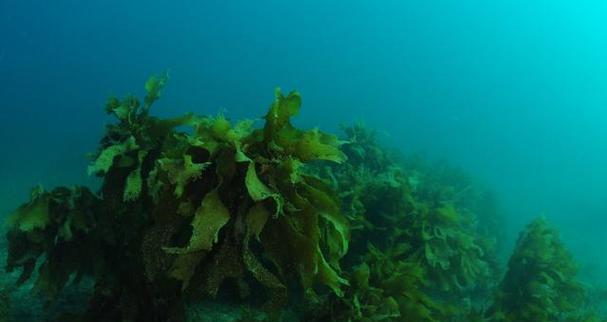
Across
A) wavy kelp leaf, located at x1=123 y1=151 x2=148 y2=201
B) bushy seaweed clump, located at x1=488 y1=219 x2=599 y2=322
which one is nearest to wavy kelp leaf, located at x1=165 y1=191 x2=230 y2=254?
wavy kelp leaf, located at x1=123 y1=151 x2=148 y2=201

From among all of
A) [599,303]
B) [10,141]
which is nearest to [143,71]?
[10,141]

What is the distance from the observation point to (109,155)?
9.28 ft

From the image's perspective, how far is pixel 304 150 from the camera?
8.15ft

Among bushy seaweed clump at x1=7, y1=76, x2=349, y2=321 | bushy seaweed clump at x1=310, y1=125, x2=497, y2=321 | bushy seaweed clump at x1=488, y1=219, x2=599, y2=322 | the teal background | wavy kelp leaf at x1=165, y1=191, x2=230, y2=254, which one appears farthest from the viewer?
Result: the teal background

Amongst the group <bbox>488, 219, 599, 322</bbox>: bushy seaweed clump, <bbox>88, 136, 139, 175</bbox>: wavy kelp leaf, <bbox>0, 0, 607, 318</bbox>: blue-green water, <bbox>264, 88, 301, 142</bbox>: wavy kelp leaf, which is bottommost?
<bbox>88, 136, 139, 175</bbox>: wavy kelp leaf

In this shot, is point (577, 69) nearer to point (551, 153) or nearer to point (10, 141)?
point (551, 153)

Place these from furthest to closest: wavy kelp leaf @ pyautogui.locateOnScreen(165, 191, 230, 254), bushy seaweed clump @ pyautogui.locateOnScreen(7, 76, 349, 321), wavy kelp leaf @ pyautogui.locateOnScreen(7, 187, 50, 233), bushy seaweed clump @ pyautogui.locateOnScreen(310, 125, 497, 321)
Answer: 1. bushy seaweed clump @ pyautogui.locateOnScreen(310, 125, 497, 321)
2. wavy kelp leaf @ pyautogui.locateOnScreen(7, 187, 50, 233)
3. bushy seaweed clump @ pyautogui.locateOnScreen(7, 76, 349, 321)
4. wavy kelp leaf @ pyautogui.locateOnScreen(165, 191, 230, 254)

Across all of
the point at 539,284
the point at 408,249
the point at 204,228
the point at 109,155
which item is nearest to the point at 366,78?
the point at 539,284

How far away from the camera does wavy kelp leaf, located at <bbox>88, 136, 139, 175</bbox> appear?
2.71 meters

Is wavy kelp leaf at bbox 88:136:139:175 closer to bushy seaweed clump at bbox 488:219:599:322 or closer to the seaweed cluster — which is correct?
the seaweed cluster

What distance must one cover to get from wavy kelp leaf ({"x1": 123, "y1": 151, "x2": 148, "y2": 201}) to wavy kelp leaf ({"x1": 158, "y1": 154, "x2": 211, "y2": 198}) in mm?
430

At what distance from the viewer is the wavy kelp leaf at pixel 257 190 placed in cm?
226

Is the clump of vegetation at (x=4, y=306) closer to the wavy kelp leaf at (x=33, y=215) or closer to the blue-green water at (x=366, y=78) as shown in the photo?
the wavy kelp leaf at (x=33, y=215)

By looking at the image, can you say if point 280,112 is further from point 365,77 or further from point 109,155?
point 365,77
